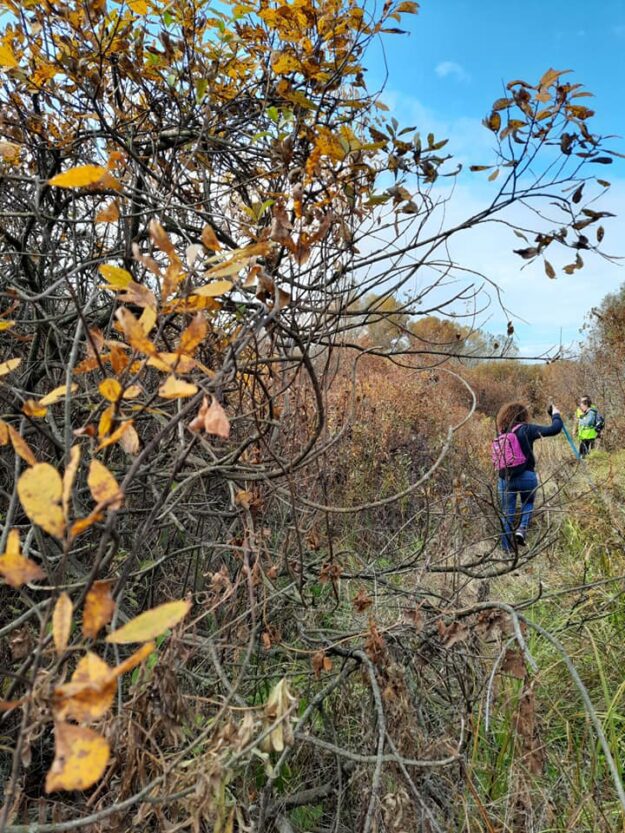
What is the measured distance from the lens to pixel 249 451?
1.81 metres

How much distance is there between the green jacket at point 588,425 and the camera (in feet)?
30.8

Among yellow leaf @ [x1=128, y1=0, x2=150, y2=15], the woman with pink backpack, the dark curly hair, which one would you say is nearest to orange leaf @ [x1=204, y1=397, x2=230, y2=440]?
yellow leaf @ [x1=128, y1=0, x2=150, y2=15]

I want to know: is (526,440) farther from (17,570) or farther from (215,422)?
(17,570)

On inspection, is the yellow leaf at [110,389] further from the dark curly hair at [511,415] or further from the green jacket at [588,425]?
the green jacket at [588,425]

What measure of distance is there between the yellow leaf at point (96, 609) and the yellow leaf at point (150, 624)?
42 millimetres

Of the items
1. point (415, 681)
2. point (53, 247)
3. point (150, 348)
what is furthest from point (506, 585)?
point (150, 348)

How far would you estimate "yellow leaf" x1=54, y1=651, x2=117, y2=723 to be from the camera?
45 cm

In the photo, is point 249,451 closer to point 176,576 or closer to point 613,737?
point 176,576

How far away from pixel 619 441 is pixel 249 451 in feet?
33.1

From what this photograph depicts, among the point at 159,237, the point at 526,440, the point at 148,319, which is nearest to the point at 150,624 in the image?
the point at 148,319

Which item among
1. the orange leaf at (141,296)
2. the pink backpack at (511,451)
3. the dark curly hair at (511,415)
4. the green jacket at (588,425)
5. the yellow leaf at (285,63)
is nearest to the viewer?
the orange leaf at (141,296)

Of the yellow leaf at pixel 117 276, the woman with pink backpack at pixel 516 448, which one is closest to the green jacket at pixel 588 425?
the woman with pink backpack at pixel 516 448

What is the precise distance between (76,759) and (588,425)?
10389 mm

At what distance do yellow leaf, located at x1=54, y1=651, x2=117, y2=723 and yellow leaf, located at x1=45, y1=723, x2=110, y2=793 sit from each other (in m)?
0.01
